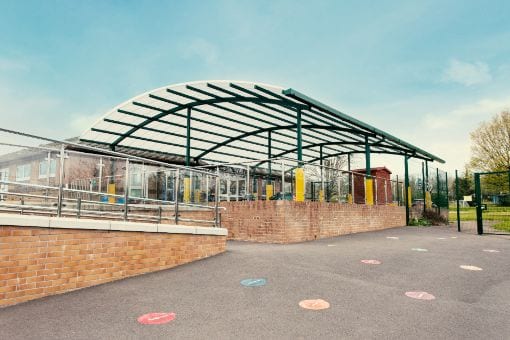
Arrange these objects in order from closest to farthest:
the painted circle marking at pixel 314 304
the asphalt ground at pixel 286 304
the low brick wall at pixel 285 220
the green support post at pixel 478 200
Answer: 1. the asphalt ground at pixel 286 304
2. the painted circle marking at pixel 314 304
3. the low brick wall at pixel 285 220
4. the green support post at pixel 478 200

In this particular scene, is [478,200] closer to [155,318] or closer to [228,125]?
[228,125]

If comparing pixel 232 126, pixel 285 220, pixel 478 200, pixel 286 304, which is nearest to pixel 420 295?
pixel 286 304

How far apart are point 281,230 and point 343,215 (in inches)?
141

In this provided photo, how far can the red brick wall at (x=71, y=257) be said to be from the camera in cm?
441

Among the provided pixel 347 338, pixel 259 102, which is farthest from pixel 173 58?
pixel 347 338

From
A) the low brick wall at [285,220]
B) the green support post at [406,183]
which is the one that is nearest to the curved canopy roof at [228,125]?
the green support post at [406,183]

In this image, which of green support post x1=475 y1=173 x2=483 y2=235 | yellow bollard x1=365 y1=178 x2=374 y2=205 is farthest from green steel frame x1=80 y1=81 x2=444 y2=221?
green support post x1=475 y1=173 x2=483 y2=235

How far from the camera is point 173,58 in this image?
11.7 m

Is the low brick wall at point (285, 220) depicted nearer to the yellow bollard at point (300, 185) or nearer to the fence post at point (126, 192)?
the yellow bollard at point (300, 185)

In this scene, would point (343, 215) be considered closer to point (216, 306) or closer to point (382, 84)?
point (382, 84)

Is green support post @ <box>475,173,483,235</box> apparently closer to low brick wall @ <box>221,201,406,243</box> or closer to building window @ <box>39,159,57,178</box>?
low brick wall @ <box>221,201,406,243</box>

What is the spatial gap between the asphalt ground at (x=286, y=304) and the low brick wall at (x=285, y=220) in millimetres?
3014

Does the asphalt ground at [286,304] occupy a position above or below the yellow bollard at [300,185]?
below

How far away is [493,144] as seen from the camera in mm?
31156
